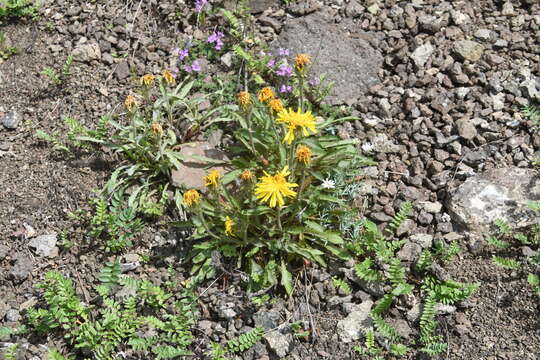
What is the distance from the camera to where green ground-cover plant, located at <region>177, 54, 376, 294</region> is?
11.6 feet

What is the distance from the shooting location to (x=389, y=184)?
408 cm

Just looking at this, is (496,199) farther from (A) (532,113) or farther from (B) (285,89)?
(B) (285,89)

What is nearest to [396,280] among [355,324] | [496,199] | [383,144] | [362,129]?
[355,324]

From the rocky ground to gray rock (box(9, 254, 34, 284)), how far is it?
0.4 inches

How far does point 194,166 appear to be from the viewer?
166 inches

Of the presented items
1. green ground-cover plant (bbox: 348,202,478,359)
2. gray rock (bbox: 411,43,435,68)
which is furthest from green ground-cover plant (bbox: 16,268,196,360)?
gray rock (bbox: 411,43,435,68)

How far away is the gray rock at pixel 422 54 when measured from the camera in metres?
4.55

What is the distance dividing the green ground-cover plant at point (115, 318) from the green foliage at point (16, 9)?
2.79 metres

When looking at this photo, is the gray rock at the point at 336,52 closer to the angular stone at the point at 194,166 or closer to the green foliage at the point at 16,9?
the angular stone at the point at 194,166

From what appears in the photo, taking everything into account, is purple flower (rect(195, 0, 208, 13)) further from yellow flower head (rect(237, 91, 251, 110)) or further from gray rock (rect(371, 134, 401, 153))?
gray rock (rect(371, 134, 401, 153))

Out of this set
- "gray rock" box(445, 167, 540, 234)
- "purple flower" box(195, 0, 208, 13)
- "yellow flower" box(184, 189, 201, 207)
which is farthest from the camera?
"purple flower" box(195, 0, 208, 13)

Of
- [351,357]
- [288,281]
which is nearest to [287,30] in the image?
[288,281]

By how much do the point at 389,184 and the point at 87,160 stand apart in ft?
7.59

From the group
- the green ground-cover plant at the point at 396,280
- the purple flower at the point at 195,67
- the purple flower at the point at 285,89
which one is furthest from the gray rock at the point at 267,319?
the purple flower at the point at 195,67
